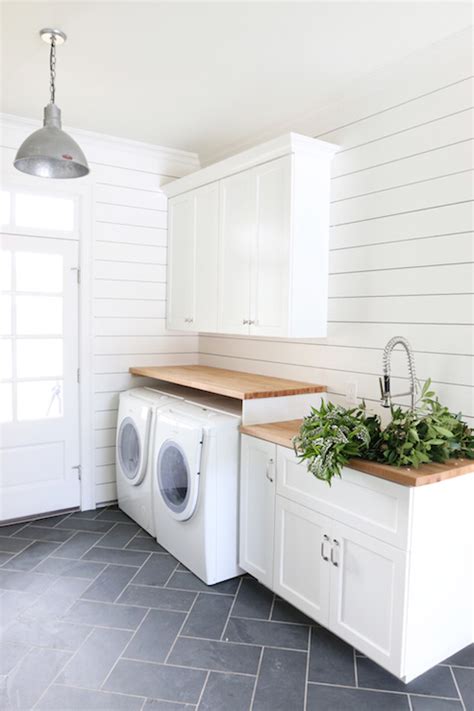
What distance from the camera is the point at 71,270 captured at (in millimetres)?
3572

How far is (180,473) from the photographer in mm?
2854

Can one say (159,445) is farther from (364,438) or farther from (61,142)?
(61,142)

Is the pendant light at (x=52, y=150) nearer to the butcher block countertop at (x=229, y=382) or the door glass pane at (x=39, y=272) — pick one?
the door glass pane at (x=39, y=272)

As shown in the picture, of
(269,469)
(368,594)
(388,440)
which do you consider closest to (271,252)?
(269,469)

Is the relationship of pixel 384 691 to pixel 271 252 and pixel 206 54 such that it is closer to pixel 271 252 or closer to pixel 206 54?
pixel 271 252

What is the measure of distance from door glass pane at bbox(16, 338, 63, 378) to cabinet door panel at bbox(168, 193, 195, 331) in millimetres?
876

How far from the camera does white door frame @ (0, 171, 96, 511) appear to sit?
11.4ft

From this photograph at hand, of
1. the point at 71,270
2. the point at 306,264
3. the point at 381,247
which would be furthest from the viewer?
the point at 71,270

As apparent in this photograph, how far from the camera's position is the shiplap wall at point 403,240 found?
2.29 metres

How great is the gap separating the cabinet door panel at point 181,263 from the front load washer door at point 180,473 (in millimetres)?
1053

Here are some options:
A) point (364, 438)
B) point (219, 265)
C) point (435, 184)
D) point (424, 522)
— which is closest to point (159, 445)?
point (219, 265)

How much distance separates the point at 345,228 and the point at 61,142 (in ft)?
5.07

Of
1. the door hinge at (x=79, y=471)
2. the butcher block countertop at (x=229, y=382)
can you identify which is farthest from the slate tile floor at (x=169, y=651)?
the butcher block countertop at (x=229, y=382)

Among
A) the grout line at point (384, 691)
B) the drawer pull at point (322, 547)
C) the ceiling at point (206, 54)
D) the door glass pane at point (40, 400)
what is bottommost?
the grout line at point (384, 691)
